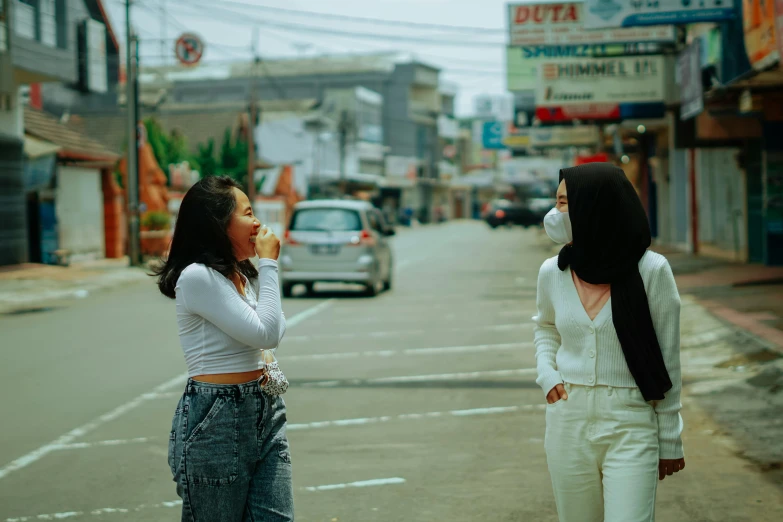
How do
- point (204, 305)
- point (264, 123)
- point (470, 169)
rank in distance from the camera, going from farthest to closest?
point (470, 169) → point (264, 123) → point (204, 305)

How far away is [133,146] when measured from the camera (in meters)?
27.8

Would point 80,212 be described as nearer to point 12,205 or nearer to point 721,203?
point 12,205

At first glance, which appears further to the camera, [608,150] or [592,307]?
[608,150]

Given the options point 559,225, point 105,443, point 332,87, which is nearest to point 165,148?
point 105,443

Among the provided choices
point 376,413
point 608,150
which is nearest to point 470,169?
point 608,150

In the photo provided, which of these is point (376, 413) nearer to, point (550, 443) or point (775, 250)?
point (550, 443)

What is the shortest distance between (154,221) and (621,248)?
95.5ft

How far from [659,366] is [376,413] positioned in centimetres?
526

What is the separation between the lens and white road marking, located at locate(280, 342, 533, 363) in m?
11.9

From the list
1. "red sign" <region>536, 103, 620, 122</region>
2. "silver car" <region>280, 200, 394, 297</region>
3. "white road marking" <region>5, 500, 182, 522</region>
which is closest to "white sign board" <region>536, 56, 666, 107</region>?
"red sign" <region>536, 103, 620, 122</region>

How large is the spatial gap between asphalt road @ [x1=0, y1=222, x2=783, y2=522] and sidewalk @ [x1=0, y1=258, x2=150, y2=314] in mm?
3713

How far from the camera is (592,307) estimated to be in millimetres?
3652

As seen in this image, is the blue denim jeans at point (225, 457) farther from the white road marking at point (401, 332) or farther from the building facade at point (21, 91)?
the building facade at point (21, 91)

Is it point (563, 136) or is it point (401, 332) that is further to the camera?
point (563, 136)
